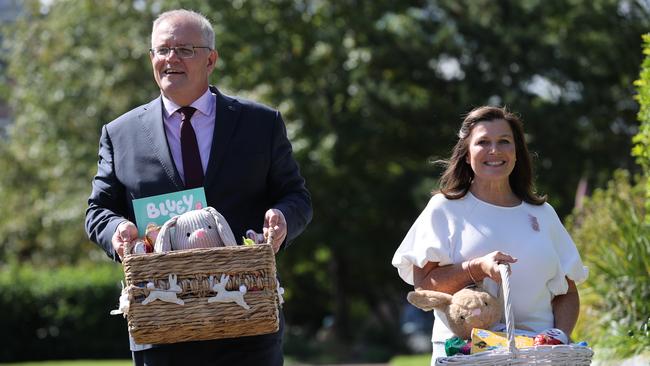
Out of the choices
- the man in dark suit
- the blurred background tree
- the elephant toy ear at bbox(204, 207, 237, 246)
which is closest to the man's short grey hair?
the man in dark suit

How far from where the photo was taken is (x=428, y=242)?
4.49 meters

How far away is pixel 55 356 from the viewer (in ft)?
69.3

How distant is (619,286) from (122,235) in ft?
17.8

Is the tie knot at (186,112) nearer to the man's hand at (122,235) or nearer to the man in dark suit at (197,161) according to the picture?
the man in dark suit at (197,161)

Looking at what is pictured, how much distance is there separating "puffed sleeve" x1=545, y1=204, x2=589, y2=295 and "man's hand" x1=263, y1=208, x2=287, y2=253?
113 cm

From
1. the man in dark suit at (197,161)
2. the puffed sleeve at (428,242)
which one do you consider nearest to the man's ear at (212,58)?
the man in dark suit at (197,161)

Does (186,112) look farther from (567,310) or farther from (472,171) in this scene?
(567,310)

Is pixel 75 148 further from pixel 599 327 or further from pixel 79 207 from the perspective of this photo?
pixel 599 327

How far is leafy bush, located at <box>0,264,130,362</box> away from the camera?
20953mm

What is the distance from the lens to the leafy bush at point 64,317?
21.0m

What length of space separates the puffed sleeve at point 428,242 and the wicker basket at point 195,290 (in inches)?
34.5

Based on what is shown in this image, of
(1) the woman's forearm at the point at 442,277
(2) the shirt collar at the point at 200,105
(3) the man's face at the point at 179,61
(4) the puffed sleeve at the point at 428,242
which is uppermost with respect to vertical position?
(3) the man's face at the point at 179,61

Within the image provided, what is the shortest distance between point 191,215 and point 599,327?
5410mm

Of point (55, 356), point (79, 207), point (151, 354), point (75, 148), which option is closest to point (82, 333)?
point (55, 356)
